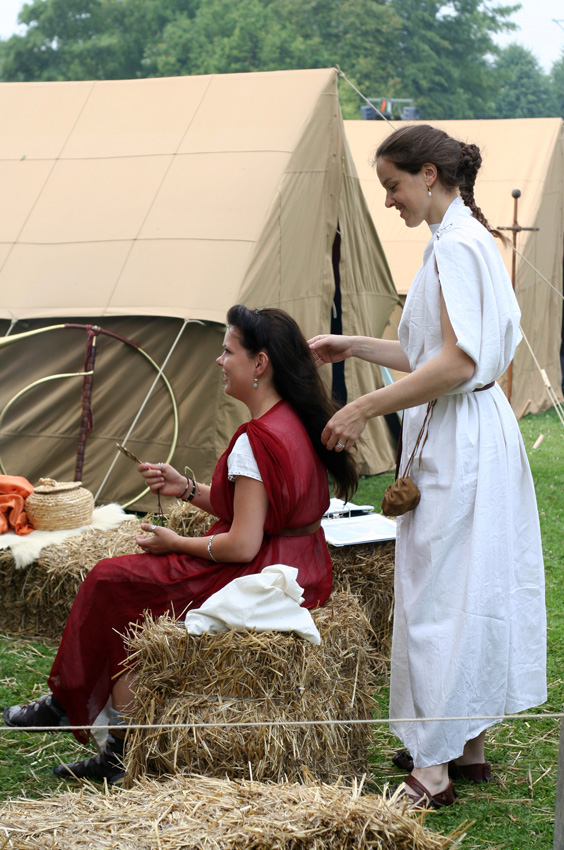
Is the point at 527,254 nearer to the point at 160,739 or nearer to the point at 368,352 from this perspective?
the point at 368,352

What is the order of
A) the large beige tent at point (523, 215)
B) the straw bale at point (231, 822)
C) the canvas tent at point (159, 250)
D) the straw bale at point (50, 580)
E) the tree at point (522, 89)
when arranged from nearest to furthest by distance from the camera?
the straw bale at point (231, 822)
the straw bale at point (50, 580)
the canvas tent at point (159, 250)
the large beige tent at point (523, 215)
the tree at point (522, 89)

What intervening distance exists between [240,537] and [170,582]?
0.27m

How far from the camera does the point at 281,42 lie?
37.0m

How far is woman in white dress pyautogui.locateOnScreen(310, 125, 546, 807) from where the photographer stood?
2566mm

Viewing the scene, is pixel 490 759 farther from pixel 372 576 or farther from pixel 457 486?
pixel 457 486

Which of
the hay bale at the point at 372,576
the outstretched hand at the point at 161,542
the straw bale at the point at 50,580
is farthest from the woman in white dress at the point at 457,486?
the straw bale at the point at 50,580

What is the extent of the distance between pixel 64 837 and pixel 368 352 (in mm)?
1713

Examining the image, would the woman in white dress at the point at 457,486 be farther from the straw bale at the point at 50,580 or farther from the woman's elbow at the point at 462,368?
the straw bale at the point at 50,580

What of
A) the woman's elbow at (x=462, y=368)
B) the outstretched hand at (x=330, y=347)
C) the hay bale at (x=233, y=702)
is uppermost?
the outstretched hand at (x=330, y=347)

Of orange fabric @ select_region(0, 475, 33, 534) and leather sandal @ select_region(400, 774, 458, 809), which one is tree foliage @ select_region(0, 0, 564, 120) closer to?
orange fabric @ select_region(0, 475, 33, 534)

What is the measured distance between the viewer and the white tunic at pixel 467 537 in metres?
2.59

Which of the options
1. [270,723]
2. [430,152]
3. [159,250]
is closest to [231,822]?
[270,723]

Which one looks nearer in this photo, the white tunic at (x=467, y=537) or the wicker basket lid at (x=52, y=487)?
the white tunic at (x=467, y=537)

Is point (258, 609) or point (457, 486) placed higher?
point (457, 486)
